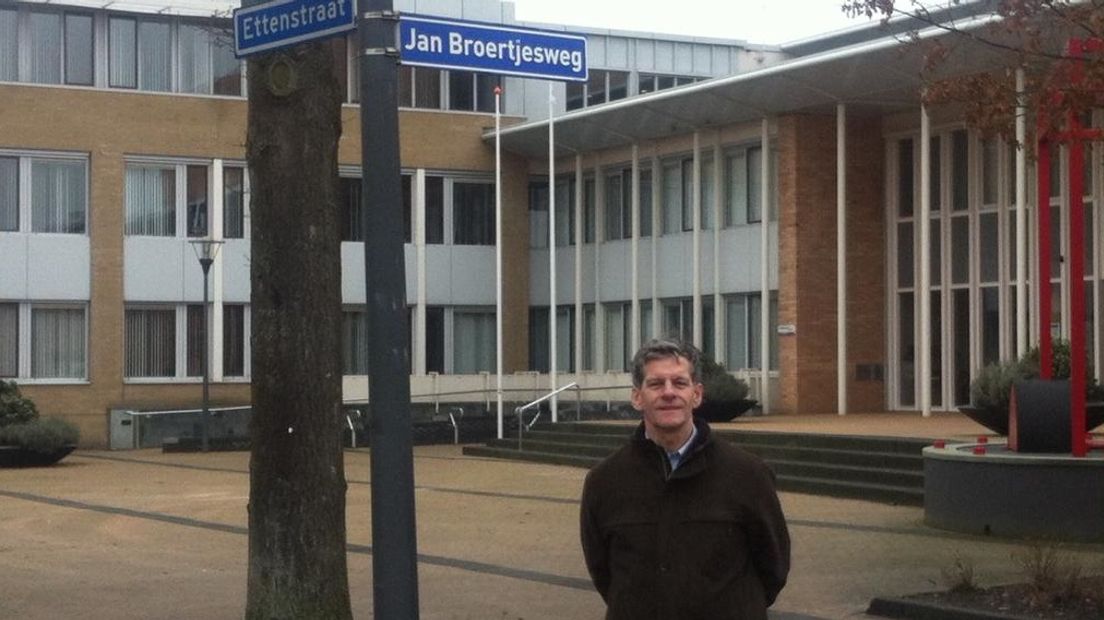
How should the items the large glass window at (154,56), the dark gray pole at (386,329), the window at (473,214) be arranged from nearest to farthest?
the dark gray pole at (386,329) < the large glass window at (154,56) < the window at (473,214)

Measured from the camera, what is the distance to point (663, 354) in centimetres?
500

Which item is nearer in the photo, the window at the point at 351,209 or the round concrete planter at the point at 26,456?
the round concrete planter at the point at 26,456

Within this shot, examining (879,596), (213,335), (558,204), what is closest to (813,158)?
(558,204)

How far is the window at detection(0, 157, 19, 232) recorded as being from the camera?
134 ft

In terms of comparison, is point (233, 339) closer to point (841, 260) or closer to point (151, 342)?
point (151, 342)

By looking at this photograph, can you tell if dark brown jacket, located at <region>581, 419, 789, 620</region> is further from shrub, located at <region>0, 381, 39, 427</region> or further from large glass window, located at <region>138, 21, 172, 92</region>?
large glass window, located at <region>138, 21, 172, 92</region>

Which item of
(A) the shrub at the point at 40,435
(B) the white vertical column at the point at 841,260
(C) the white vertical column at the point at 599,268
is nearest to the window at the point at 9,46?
(A) the shrub at the point at 40,435

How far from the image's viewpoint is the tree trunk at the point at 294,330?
959cm

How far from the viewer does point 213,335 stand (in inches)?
1687

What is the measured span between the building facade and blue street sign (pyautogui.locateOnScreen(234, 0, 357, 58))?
24667mm

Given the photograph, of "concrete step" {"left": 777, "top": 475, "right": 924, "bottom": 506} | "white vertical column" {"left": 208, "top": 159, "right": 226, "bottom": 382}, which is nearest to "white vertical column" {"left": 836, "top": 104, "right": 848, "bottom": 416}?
"concrete step" {"left": 777, "top": 475, "right": 924, "bottom": 506}

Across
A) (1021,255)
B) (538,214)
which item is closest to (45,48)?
(538,214)

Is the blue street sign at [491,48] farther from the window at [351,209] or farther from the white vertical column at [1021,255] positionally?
the window at [351,209]

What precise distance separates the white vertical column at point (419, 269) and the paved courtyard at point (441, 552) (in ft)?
57.4
